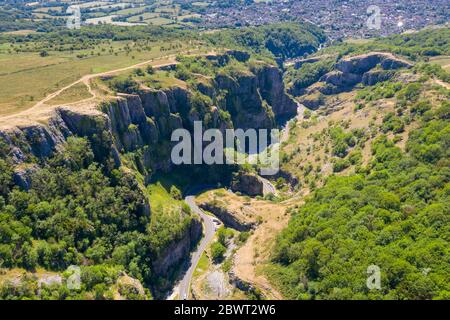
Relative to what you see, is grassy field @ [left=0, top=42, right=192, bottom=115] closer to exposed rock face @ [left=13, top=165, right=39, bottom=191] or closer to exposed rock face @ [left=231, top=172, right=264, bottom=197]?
exposed rock face @ [left=13, top=165, right=39, bottom=191]

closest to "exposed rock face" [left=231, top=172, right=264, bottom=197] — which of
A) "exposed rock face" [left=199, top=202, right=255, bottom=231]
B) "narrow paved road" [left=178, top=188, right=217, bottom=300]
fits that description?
"exposed rock face" [left=199, top=202, right=255, bottom=231]

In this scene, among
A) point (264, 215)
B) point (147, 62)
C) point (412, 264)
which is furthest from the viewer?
point (147, 62)

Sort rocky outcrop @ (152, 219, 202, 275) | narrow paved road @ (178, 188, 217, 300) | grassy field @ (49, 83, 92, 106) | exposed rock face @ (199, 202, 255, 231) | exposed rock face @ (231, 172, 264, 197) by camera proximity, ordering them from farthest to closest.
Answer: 1. exposed rock face @ (231, 172, 264, 197)
2. exposed rock face @ (199, 202, 255, 231)
3. grassy field @ (49, 83, 92, 106)
4. rocky outcrop @ (152, 219, 202, 275)
5. narrow paved road @ (178, 188, 217, 300)

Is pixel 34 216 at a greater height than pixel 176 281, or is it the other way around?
pixel 34 216

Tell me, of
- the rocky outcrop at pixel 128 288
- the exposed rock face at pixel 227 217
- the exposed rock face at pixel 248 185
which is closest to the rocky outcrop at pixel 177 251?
the exposed rock face at pixel 227 217

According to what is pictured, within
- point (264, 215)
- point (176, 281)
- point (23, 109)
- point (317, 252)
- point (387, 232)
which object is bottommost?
point (176, 281)

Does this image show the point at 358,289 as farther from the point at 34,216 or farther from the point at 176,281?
the point at 34,216

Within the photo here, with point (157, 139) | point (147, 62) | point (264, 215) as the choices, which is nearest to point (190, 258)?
point (264, 215)
